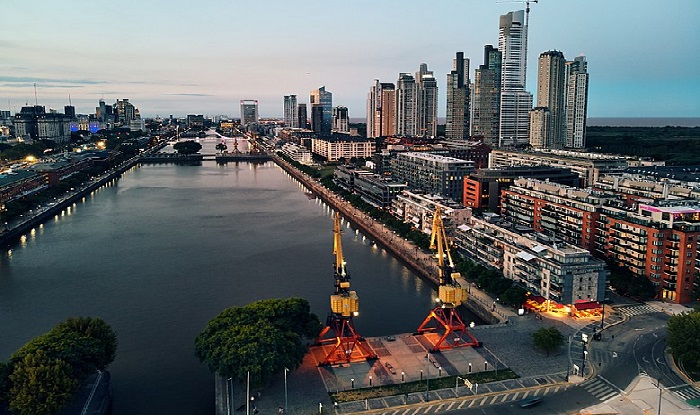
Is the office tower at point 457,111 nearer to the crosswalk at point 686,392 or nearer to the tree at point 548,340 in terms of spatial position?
the tree at point 548,340

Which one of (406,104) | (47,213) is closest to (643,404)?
(47,213)

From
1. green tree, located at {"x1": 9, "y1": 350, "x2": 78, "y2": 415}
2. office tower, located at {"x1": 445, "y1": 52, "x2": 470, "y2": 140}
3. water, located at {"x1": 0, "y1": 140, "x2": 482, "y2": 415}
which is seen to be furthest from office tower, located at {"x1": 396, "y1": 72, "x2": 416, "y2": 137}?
green tree, located at {"x1": 9, "y1": 350, "x2": 78, "y2": 415}

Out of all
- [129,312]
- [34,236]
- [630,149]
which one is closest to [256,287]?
[129,312]

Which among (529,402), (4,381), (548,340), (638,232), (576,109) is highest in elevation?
(576,109)

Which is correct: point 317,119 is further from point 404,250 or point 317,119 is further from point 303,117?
point 404,250

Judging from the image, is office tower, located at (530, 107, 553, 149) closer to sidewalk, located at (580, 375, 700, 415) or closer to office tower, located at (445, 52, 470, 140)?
office tower, located at (445, 52, 470, 140)

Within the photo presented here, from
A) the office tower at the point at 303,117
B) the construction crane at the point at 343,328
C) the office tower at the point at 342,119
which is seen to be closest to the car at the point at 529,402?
the construction crane at the point at 343,328

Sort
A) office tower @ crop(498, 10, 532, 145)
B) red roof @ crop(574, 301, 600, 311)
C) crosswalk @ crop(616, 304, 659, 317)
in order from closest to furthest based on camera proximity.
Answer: red roof @ crop(574, 301, 600, 311), crosswalk @ crop(616, 304, 659, 317), office tower @ crop(498, 10, 532, 145)
